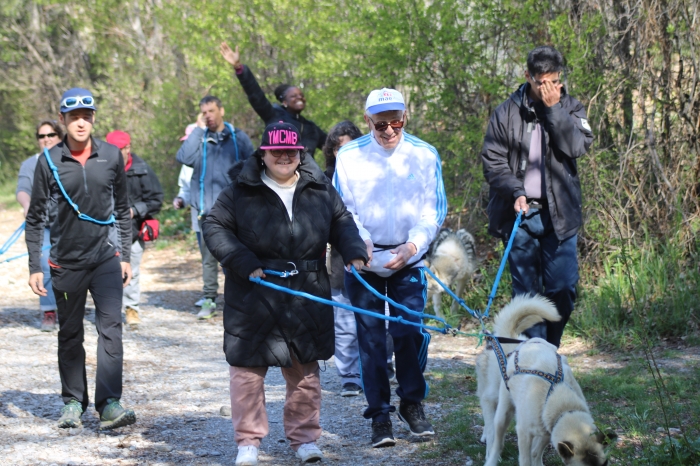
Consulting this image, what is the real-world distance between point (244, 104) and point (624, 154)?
8.40 metres

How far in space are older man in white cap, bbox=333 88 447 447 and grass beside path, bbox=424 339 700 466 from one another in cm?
44

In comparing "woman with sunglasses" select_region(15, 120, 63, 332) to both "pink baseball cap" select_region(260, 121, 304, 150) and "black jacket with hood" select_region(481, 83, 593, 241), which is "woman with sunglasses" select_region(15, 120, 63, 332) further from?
"black jacket with hood" select_region(481, 83, 593, 241)

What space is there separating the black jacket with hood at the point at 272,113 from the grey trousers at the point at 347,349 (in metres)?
3.25

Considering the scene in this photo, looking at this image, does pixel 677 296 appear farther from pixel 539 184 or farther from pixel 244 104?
pixel 244 104

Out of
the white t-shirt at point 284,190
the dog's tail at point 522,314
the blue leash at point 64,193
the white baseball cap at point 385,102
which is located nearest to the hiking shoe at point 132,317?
the blue leash at point 64,193

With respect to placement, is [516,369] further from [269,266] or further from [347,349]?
[347,349]

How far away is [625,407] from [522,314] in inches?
58.2

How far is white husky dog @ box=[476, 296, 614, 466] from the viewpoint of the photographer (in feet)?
12.8

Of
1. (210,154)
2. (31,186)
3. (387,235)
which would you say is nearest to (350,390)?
(387,235)

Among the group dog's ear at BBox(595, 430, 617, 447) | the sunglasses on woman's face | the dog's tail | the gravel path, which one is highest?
the sunglasses on woman's face

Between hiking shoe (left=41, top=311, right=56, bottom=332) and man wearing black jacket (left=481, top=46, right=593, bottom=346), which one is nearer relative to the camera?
man wearing black jacket (left=481, top=46, right=593, bottom=346)

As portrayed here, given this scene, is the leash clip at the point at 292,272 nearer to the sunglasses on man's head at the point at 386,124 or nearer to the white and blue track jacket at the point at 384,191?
the white and blue track jacket at the point at 384,191

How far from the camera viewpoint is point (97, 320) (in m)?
5.59

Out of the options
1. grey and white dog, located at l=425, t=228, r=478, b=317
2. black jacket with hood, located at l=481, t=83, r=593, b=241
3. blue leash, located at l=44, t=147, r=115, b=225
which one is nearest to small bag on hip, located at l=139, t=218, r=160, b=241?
grey and white dog, located at l=425, t=228, r=478, b=317
